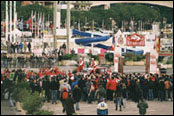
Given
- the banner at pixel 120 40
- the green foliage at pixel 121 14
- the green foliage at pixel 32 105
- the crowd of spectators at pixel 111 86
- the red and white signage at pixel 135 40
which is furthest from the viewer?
the green foliage at pixel 121 14

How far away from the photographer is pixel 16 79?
28297 mm

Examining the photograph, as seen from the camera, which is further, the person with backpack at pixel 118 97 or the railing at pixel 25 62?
the railing at pixel 25 62

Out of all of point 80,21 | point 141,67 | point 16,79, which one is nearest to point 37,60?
point 141,67

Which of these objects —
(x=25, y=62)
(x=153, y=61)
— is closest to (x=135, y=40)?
(x=153, y=61)

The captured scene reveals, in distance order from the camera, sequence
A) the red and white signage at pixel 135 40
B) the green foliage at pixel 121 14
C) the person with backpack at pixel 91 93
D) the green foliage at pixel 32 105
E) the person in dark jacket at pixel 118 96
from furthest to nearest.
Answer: the green foliage at pixel 121 14 → the red and white signage at pixel 135 40 → the person with backpack at pixel 91 93 → the person in dark jacket at pixel 118 96 → the green foliage at pixel 32 105

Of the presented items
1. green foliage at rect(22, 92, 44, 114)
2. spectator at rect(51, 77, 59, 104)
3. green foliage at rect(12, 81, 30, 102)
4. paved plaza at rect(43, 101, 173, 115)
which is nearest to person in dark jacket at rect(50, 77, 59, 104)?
spectator at rect(51, 77, 59, 104)

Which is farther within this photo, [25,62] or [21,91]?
[25,62]

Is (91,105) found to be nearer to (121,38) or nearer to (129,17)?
(121,38)

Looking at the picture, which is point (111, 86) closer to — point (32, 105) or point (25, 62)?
point (32, 105)

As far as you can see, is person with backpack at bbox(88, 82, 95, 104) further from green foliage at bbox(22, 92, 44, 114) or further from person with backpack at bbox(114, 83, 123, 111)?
green foliage at bbox(22, 92, 44, 114)

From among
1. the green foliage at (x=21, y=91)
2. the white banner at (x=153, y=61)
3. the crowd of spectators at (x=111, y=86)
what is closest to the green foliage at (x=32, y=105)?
the green foliage at (x=21, y=91)

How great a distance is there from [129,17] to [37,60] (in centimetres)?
8066

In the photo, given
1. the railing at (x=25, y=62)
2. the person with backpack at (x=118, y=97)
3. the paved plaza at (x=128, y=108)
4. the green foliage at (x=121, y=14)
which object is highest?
the green foliage at (x=121, y=14)

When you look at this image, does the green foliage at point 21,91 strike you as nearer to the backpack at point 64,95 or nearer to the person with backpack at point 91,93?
the backpack at point 64,95
